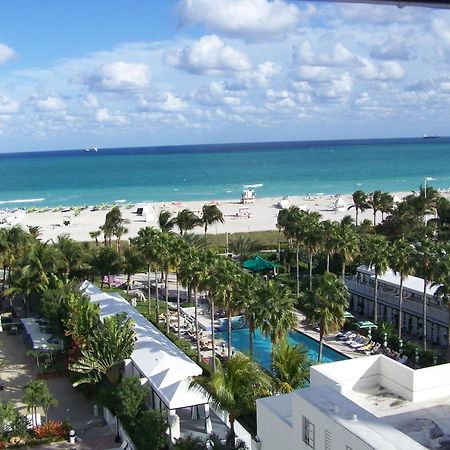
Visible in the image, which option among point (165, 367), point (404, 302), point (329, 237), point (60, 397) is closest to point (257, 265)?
point (329, 237)

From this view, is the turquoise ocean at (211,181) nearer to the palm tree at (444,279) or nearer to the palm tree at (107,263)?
the palm tree at (107,263)

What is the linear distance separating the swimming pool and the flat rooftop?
13632mm

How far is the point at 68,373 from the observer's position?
27.9m

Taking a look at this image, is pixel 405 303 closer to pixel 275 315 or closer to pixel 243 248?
pixel 275 315

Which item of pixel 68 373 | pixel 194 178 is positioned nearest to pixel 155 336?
pixel 68 373

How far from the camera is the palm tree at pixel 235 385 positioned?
17.1 metres

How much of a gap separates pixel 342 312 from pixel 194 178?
124496mm

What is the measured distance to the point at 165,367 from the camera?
76.5 feet

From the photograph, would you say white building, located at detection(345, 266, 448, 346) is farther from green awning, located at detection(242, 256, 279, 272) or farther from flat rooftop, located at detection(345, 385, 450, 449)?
flat rooftop, located at detection(345, 385, 450, 449)

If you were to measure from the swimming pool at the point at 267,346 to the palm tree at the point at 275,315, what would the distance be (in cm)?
519

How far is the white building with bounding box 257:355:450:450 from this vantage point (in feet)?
37.2

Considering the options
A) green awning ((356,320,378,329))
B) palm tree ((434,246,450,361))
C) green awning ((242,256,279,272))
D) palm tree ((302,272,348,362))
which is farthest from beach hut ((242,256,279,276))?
palm tree ((302,272,348,362))

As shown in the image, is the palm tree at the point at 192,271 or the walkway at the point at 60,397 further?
the palm tree at the point at 192,271

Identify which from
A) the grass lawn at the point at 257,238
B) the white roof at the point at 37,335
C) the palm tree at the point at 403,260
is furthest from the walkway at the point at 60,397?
the grass lawn at the point at 257,238
